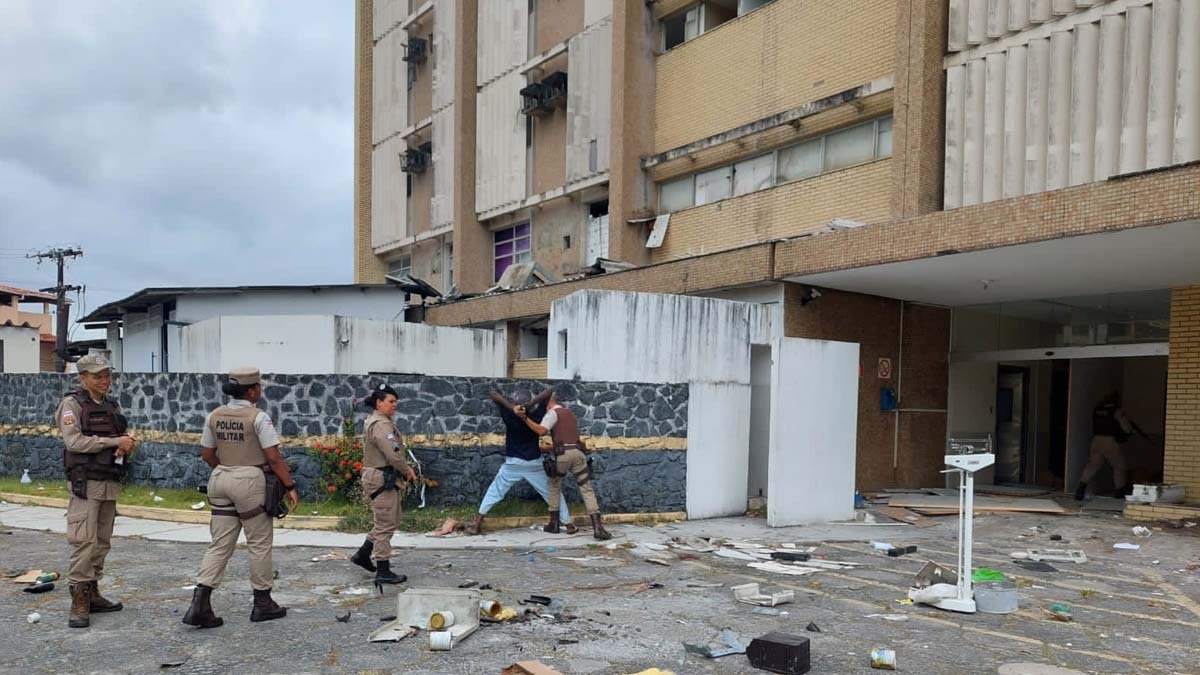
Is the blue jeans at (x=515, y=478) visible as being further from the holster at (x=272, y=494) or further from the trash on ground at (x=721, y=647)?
the trash on ground at (x=721, y=647)

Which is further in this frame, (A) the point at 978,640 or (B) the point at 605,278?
(B) the point at 605,278

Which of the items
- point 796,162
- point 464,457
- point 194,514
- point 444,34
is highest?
point 444,34

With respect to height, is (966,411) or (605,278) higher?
(605,278)

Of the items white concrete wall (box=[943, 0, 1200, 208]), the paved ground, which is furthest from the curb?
white concrete wall (box=[943, 0, 1200, 208])

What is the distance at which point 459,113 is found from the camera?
2561 centimetres

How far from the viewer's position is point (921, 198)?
1306cm

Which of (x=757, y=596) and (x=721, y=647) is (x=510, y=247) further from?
(x=721, y=647)

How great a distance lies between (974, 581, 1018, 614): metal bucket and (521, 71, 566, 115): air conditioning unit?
704 inches

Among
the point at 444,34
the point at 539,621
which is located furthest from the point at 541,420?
the point at 444,34

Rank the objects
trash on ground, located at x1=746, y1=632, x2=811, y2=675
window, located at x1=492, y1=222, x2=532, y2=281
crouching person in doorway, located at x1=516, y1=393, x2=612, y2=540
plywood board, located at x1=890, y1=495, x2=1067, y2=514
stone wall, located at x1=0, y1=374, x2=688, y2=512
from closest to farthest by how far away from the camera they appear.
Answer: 1. trash on ground, located at x1=746, y1=632, x2=811, y2=675
2. crouching person in doorway, located at x1=516, y1=393, x2=612, y2=540
3. stone wall, located at x1=0, y1=374, x2=688, y2=512
4. plywood board, located at x1=890, y1=495, x2=1067, y2=514
5. window, located at x1=492, y1=222, x2=532, y2=281

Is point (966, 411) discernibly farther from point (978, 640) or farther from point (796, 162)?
point (978, 640)

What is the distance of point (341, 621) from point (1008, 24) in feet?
39.5

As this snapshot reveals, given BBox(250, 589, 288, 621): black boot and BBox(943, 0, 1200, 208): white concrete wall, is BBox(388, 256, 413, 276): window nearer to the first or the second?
BBox(943, 0, 1200, 208): white concrete wall

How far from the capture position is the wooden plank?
11.6 m
